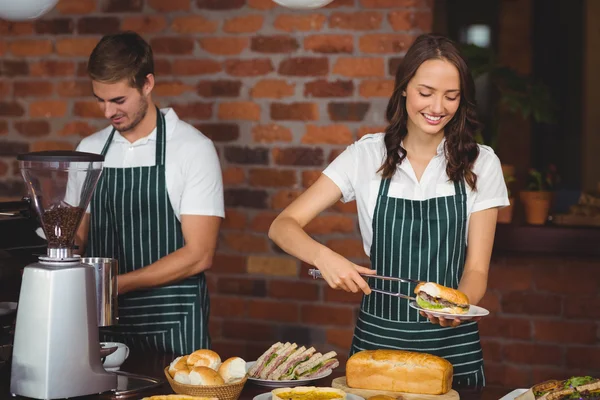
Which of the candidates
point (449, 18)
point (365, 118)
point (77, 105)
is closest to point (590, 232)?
point (365, 118)

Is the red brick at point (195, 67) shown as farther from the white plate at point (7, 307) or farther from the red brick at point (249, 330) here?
the white plate at point (7, 307)

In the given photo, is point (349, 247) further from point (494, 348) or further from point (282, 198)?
point (494, 348)

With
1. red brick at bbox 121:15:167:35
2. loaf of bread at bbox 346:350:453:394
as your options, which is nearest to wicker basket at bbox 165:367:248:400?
loaf of bread at bbox 346:350:453:394

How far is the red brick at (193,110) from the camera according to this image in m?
3.66

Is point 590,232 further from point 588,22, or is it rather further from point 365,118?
point 588,22

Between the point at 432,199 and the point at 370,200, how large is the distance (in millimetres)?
177

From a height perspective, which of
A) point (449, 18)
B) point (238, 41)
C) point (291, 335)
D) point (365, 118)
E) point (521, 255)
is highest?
point (449, 18)

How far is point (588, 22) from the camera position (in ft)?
17.0

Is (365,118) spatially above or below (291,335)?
above

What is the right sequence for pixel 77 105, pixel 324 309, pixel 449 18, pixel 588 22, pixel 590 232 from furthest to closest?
pixel 588 22, pixel 449 18, pixel 77 105, pixel 324 309, pixel 590 232

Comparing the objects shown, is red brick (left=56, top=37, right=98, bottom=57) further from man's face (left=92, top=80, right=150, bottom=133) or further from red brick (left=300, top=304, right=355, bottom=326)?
red brick (left=300, top=304, right=355, bottom=326)

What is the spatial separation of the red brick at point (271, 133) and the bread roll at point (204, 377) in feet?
5.64

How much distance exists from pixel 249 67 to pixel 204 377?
1.89m

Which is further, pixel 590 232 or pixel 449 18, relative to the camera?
pixel 449 18
